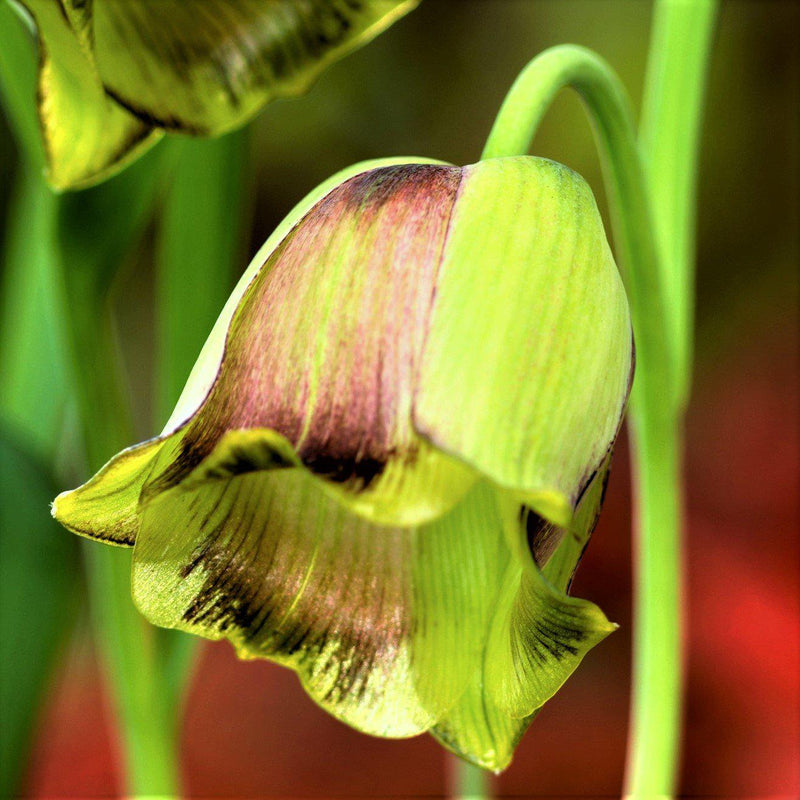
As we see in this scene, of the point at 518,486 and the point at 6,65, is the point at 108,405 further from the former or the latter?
the point at 518,486

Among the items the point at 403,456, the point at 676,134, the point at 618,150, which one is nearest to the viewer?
the point at 403,456

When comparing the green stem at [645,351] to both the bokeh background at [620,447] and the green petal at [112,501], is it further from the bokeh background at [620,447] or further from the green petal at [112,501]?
the bokeh background at [620,447]

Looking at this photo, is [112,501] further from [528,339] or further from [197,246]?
[197,246]

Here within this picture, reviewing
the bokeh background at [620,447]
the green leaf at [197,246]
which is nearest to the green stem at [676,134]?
the green leaf at [197,246]

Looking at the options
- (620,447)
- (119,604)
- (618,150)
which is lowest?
(620,447)

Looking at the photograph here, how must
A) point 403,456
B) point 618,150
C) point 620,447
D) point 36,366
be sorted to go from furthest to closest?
point 620,447 < point 36,366 < point 618,150 < point 403,456

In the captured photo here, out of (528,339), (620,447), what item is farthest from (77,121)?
(620,447)

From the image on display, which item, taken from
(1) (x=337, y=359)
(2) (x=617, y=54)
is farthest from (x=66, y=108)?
(2) (x=617, y=54)
